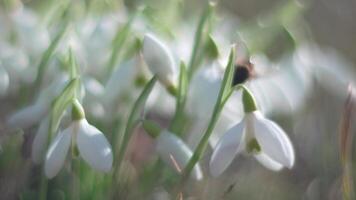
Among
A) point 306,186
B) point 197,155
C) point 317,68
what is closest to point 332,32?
point 306,186

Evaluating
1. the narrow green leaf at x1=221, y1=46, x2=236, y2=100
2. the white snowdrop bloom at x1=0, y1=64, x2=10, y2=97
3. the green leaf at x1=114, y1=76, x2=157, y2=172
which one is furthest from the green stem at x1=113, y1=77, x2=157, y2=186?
the white snowdrop bloom at x1=0, y1=64, x2=10, y2=97

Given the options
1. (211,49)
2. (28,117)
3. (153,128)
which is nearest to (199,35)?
(211,49)

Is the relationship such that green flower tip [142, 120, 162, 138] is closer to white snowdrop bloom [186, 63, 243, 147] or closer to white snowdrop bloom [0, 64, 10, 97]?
white snowdrop bloom [186, 63, 243, 147]

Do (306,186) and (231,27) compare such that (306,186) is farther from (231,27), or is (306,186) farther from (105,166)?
(105,166)

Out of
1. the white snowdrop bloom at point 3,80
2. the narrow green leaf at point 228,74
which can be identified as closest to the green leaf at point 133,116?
the narrow green leaf at point 228,74

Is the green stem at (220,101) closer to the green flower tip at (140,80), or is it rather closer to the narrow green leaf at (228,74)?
the narrow green leaf at (228,74)

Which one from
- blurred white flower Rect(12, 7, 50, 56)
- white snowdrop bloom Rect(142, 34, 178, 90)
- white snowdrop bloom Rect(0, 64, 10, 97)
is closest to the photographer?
white snowdrop bloom Rect(142, 34, 178, 90)

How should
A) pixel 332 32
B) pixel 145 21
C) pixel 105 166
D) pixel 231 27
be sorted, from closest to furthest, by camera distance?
pixel 105 166 < pixel 145 21 < pixel 231 27 < pixel 332 32
